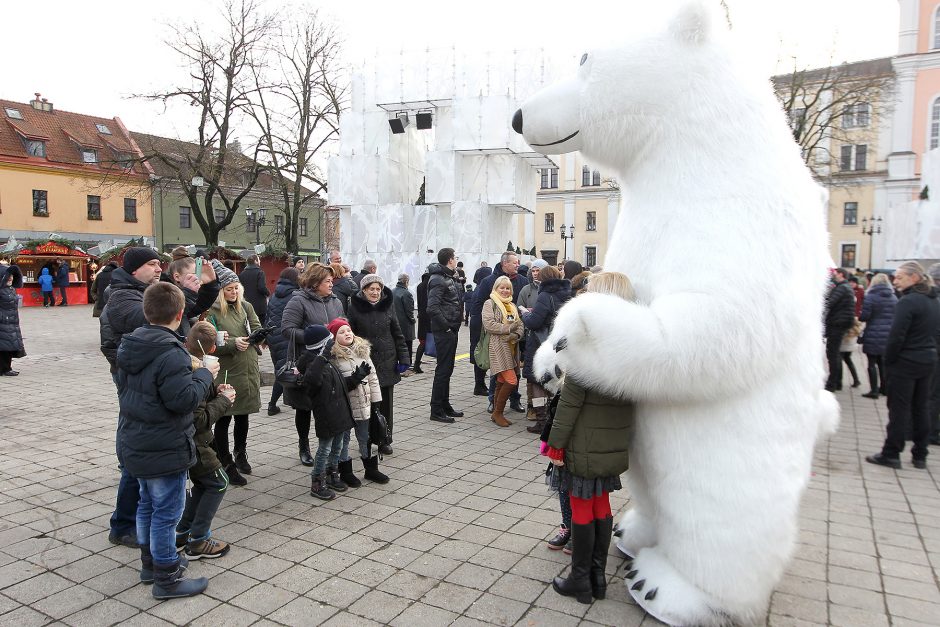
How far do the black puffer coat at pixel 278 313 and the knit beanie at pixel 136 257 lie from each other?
1.97 meters

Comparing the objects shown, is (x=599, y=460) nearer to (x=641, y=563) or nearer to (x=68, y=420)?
(x=641, y=563)

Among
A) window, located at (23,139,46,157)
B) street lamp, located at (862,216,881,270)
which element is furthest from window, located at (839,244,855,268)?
window, located at (23,139,46,157)

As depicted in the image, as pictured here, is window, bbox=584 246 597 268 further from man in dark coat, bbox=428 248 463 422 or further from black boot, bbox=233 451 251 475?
black boot, bbox=233 451 251 475

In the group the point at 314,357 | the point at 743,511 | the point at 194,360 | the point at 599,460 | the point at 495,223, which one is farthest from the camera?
the point at 495,223

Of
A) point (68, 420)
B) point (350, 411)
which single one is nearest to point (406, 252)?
point (68, 420)

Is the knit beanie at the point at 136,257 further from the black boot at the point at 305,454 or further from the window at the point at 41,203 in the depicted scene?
the window at the point at 41,203

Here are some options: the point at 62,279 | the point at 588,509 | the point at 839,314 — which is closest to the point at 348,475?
the point at 588,509

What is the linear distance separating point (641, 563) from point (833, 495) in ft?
8.93

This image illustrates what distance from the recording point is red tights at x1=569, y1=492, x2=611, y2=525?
3119mm

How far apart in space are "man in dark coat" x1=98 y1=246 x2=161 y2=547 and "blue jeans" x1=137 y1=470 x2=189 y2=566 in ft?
1.92

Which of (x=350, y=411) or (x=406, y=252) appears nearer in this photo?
(x=350, y=411)

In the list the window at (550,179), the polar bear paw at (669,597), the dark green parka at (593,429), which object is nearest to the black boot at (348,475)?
the dark green parka at (593,429)

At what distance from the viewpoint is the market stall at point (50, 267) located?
2311 centimetres

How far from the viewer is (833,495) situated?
192 inches
